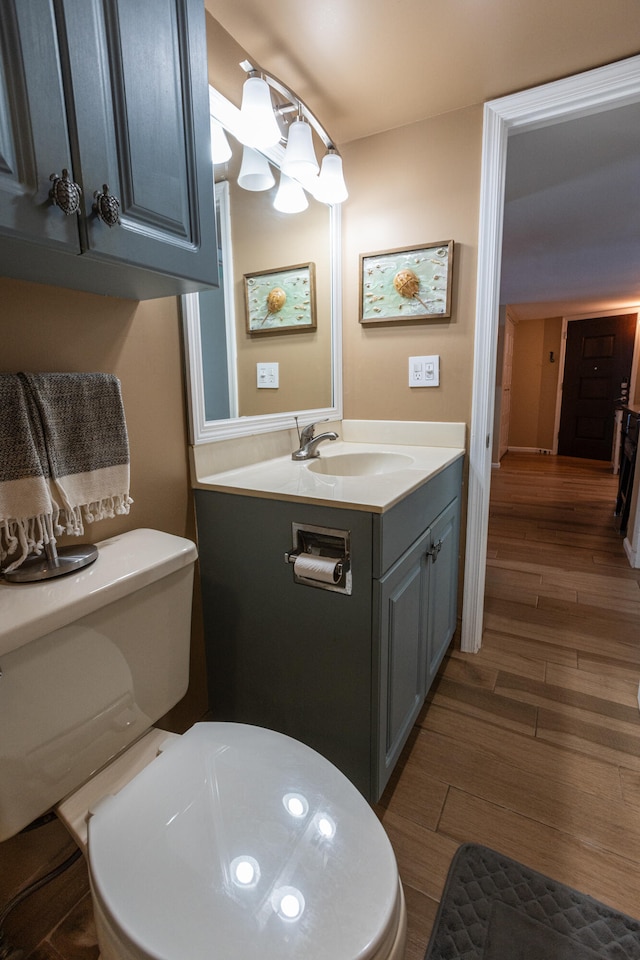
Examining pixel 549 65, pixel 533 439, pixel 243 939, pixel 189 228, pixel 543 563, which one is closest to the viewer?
pixel 243 939

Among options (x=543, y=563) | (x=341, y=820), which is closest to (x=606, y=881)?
(x=341, y=820)

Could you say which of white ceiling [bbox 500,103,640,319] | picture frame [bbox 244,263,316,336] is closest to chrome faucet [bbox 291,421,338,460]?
picture frame [bbox 244,263,316,336]

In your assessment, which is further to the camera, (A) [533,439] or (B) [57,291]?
(A) [533,439]

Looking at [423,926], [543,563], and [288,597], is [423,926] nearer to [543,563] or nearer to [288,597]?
[288,597]

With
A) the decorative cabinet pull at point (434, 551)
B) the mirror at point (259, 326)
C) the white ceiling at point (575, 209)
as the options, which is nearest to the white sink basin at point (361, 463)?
the mirror at point (259, 326)

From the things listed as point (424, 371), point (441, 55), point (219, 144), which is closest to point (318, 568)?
point (424, 371)

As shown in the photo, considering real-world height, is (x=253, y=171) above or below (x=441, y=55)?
below

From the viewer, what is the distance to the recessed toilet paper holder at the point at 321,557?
3.30ft

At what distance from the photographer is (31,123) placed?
0.56m

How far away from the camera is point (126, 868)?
62 cm

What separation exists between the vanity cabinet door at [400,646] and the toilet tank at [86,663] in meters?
0.46

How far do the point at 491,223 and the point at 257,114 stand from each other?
86 centimetres

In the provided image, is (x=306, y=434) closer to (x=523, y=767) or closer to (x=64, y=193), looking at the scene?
(x=64, y=193)

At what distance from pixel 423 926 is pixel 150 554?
3.17ft
